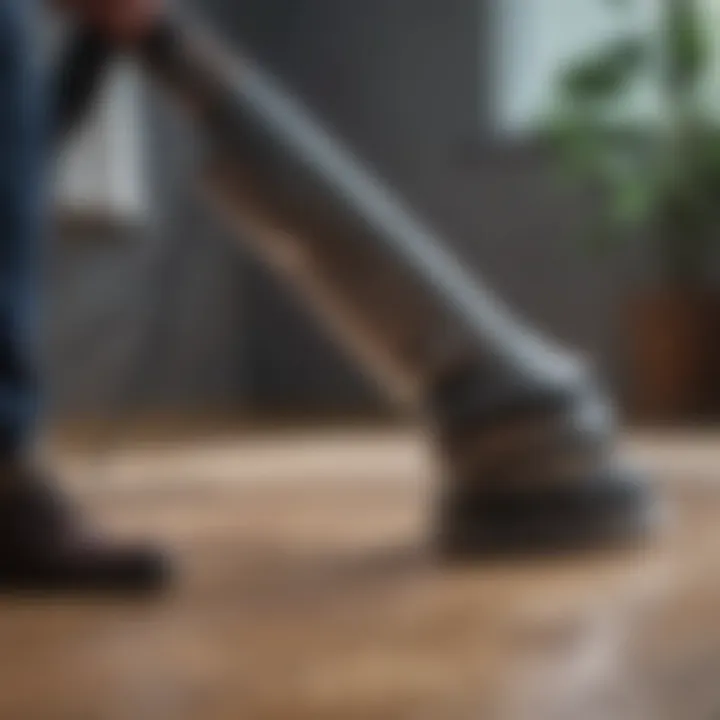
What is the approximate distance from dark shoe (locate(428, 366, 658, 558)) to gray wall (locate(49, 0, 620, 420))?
204 centimetres

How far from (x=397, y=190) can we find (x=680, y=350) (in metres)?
0.72

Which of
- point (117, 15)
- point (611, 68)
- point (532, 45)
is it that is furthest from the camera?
point (532, 45)

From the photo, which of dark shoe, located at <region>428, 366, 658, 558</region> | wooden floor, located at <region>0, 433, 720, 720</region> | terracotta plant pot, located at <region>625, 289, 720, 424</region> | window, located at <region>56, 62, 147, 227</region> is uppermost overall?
window, located at <region>56, 62, 147, 227</region>

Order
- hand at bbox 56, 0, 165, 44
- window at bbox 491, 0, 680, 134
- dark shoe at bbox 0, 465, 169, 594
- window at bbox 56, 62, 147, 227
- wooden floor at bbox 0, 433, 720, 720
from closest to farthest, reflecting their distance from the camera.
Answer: wooden floor at bbox 0, 433, 720, 720 → dark shoe at bbox 0, 465, 169, 594 → hand at bbox 56, 0, 165, 44 → window at bbox 56, 62, 147, 227 → window at bbox 491, 0, 680, 134

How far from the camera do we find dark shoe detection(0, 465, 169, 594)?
110cm

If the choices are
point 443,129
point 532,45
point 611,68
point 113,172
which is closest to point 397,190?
point 443,129

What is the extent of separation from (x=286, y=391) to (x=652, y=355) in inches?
33.1

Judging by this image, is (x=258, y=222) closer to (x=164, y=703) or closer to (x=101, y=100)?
(x=101, y=100)

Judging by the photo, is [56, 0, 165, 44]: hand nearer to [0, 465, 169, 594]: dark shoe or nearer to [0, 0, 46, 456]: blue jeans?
[0, 0, 46, 456]: blue jeans

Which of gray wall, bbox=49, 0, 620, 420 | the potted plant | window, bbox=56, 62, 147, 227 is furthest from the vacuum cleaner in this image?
gray wall, bbox=49, 0, 620, 420

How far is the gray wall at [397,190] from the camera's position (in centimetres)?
339

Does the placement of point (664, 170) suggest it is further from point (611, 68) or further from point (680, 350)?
point (680, 350)

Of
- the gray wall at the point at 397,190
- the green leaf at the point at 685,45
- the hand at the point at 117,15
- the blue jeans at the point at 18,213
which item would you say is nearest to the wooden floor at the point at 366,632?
the blue jeans at the point at 18,213

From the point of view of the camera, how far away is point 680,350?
3.06m
